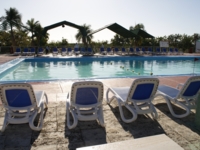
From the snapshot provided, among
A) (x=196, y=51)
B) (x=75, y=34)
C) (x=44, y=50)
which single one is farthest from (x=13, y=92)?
(x=75, y=34)

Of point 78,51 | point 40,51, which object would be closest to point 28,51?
point 40,51

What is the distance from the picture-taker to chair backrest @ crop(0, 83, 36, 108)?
8.29 feet

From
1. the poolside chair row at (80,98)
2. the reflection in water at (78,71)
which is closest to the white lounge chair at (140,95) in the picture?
the poolside chair row at (80,98)

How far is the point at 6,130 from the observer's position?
9.07ft

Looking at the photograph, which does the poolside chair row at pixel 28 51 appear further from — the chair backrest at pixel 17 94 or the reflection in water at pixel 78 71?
the chair backrest at pixel 17 94

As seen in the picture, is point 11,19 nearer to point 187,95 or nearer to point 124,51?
point 124,51

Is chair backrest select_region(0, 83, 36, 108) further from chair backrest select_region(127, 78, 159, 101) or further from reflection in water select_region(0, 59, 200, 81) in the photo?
reflection in water select_region(0, 59, 200, 81)

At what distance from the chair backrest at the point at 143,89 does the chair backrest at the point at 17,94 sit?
5.37 feet

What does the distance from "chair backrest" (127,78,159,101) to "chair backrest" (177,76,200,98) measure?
1.94 ft

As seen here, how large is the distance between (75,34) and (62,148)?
2992 centimetres

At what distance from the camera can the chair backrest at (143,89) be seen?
2971 mm

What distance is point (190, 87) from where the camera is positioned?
3324mm

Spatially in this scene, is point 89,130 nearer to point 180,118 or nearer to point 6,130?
point 6,130

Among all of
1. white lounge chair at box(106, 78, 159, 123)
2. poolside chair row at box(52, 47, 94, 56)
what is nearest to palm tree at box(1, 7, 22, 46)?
poolside chair row at box(52, 47, 94, 56)
